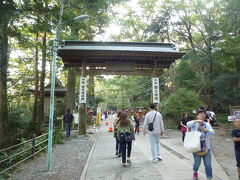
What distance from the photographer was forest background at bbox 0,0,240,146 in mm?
7582

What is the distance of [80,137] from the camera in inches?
518

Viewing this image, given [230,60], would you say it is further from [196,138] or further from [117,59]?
[196,138]

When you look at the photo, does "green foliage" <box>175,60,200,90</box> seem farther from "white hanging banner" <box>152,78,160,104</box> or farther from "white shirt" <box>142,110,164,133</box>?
"white shirt" <box>142,110,164,133</box>

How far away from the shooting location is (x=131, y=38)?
104 feet

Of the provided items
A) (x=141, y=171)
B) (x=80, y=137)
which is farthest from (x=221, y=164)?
(x=80, y=137)

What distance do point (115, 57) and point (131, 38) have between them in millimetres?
19251

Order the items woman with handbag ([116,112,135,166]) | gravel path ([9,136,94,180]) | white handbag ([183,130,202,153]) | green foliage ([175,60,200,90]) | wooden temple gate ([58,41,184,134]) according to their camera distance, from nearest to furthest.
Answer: white handbag ([183,130,202,153])
gravel path ([9,136,94,180])
woman with handbag ([116,112,135,166])
wooden temple gate ([58,41,184,134])
green foliage ([175,60,200,90])

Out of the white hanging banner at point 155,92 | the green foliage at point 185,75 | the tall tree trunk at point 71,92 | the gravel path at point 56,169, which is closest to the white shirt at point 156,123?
the gravel path at point 56,169

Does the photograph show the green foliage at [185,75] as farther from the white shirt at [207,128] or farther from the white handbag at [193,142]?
the white handbag at [193,142]

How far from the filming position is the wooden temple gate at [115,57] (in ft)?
40.9

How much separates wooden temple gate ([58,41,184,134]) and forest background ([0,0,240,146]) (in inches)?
51.1

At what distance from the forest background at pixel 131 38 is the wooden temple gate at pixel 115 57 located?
130 cm

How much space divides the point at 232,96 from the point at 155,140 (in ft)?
60.4

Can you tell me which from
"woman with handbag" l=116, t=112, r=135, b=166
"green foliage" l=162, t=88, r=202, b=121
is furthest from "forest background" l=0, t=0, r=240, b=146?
"woman with handbag" l=116, t=112, r=135, b=166
